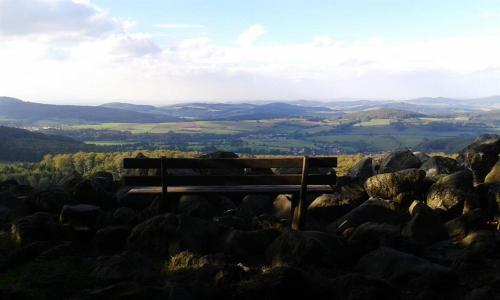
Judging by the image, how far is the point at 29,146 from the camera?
17712 centimetres

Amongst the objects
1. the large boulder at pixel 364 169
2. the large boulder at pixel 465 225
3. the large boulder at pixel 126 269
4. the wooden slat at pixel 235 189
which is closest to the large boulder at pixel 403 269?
the large boulder at pixel 465 225

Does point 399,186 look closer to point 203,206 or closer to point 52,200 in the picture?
point 203,206

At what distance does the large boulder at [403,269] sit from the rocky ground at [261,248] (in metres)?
0.02

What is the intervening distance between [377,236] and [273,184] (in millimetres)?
3622

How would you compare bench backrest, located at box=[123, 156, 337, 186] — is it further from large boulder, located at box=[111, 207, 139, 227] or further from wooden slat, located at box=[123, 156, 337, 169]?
large boulder, located at box=[111, 207, 139, 227]

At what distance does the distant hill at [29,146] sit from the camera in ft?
554

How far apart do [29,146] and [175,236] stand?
185707 millimetres

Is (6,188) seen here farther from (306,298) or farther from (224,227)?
(306,298)

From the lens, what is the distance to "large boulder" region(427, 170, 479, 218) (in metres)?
13.8

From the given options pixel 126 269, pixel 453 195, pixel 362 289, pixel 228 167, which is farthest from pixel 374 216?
pixel 126 269

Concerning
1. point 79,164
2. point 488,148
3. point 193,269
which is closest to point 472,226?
point 193,269

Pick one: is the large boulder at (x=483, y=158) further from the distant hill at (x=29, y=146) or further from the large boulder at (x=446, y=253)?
the distant hill at (x=29, y=146)

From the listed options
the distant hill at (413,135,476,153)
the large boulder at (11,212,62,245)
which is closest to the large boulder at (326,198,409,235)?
the large boulder at (11,212,62,245)

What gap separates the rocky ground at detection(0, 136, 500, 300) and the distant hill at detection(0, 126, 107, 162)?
556 feet
